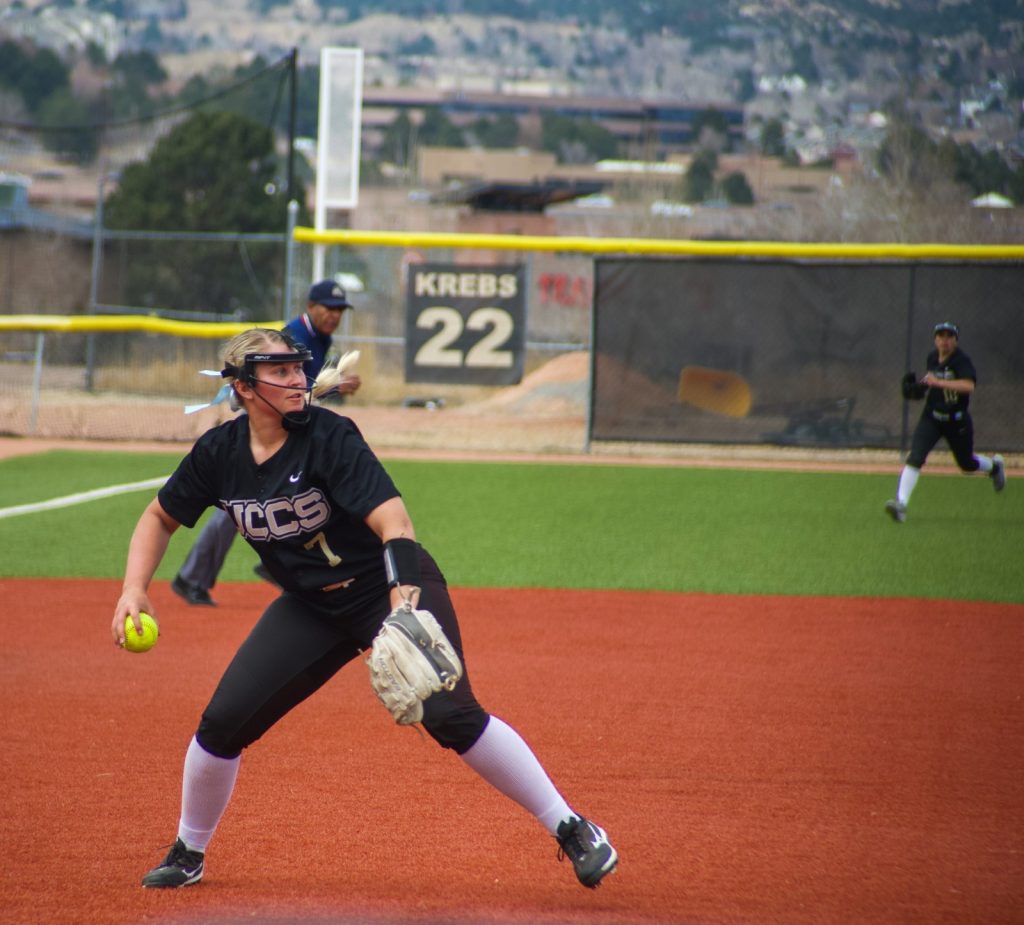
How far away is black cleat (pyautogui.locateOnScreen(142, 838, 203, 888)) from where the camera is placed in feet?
12.7

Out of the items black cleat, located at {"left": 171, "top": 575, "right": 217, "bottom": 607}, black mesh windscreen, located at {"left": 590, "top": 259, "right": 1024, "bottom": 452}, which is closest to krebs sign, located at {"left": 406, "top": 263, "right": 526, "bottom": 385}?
black mesh windscreen, located at {"left": 590, "top": 259, "right": 1024, "bottom": 452}

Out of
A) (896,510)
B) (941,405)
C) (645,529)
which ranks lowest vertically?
(645,529)

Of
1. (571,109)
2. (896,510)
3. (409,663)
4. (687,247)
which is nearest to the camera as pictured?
(409,663)

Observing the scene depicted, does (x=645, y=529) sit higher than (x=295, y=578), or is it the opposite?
(x=295, y=578)

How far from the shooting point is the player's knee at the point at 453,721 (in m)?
3.64

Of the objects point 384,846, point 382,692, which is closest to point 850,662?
point 384,846

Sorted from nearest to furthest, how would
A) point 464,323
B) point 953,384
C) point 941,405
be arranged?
point 953,384, point 941,405, point 464,323

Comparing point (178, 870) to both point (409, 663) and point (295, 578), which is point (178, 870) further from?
point (409, 663)

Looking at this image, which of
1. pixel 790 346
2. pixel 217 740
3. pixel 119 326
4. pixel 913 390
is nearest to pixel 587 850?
pixel 217 740

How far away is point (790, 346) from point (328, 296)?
31.1 feet

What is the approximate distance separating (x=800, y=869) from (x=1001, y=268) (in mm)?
13142

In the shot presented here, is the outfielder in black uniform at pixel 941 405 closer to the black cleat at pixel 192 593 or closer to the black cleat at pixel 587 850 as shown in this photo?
the black cleat at pixel 192 593

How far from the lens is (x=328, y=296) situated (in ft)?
25.8

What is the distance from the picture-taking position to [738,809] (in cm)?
466
